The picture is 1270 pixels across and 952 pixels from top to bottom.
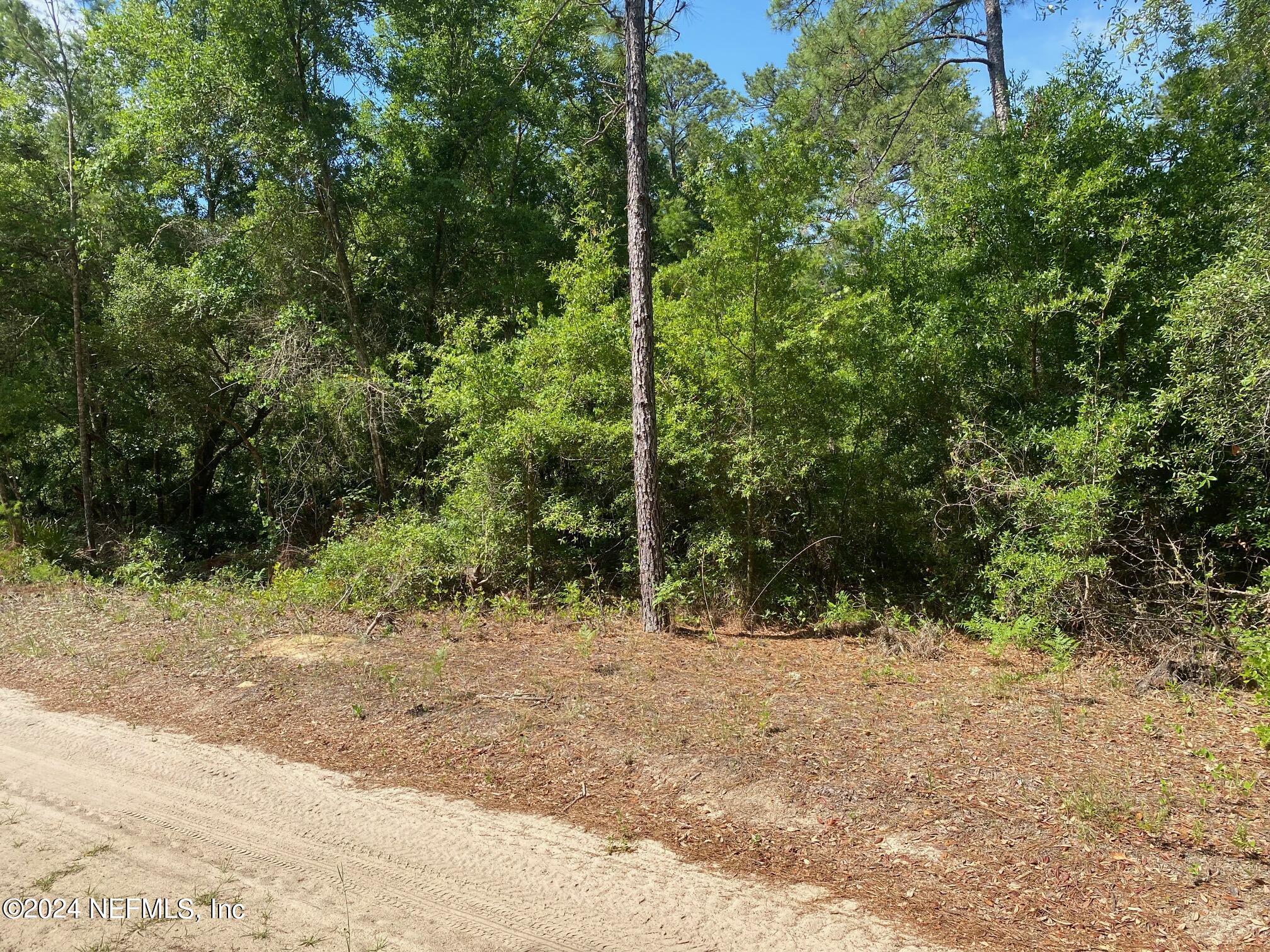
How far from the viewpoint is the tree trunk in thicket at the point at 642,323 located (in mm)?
8516

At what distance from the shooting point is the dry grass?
3803 mm

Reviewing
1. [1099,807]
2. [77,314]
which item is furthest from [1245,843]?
[77,314]

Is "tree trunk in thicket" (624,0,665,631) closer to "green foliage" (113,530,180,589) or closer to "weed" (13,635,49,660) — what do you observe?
"weed" (13,635,49,660)

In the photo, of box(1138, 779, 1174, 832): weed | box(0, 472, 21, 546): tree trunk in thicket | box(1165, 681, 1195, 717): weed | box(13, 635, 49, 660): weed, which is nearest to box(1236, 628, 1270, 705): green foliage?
box(1165, 681, 1195, 717): weed

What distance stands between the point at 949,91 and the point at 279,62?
12820mm

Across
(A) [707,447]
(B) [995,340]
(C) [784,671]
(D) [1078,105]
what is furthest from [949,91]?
(C) [784,671]

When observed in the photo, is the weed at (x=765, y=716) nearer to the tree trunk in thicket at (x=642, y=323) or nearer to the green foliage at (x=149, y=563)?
the tree trunk in thicket at (x=642, y=323)

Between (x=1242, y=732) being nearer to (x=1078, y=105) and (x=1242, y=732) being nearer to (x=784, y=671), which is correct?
(x=784, y=671)

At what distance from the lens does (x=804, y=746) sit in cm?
545

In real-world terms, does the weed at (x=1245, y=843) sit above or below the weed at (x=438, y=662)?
below

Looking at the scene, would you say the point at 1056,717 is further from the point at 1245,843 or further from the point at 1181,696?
the point at 1245,843

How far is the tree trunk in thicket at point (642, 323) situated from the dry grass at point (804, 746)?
87 centimetres

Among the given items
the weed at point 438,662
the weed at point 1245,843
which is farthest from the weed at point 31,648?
the weed at point 1245,843

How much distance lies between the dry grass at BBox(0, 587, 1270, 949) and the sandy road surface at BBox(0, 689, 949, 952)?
0.27 metres
